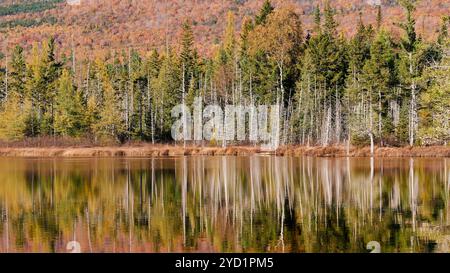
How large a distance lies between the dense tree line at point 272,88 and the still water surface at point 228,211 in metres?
27.3

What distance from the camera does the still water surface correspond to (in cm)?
2103

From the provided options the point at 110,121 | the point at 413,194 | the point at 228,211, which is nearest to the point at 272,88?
the point at 110,121

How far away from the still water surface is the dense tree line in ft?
89.5

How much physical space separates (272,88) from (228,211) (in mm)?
57455

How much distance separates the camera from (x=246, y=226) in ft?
78.9

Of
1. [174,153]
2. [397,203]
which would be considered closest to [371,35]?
[174,153]

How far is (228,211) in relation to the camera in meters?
28.2

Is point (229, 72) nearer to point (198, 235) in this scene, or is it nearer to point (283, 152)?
point (283, 152)

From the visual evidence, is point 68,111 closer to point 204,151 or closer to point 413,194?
point 204,151

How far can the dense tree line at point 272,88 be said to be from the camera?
7300cm

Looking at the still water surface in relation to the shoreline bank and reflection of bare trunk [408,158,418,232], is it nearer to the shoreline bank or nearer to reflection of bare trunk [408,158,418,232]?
reflection of bare trunk [408,158,418,232]

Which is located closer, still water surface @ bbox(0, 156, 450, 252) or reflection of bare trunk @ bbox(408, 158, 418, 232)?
still water surface @ bbox(0, 156, 450, 252)

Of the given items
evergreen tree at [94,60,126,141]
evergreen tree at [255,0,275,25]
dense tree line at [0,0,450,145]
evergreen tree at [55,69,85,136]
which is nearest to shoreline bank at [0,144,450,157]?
dense tree line at [0,0,450,145]

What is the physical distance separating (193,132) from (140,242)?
69198mm
